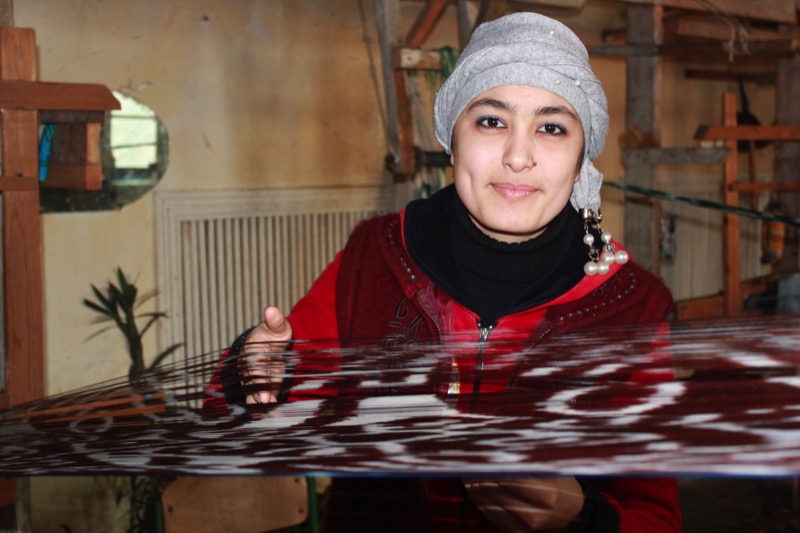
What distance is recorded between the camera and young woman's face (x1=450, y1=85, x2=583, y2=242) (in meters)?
1.42

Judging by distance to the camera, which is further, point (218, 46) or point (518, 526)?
point (218, 46)

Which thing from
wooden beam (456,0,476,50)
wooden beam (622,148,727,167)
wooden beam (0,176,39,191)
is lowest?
wooden beam (0,176,39,191)

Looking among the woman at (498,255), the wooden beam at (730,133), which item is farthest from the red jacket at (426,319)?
the wooden beam at (730,133)

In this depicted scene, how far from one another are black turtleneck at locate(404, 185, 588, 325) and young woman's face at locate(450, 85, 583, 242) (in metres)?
0.08

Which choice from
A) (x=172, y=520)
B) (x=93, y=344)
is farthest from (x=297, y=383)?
(x=93, y=344)

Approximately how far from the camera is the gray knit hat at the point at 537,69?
1.40m

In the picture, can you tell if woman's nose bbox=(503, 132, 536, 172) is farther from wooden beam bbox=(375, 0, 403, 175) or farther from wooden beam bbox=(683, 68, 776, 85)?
wooden beam bbox=(683, 68, 776, 85)

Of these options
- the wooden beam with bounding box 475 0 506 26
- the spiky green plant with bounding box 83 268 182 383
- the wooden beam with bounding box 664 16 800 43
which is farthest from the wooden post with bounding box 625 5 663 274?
the spiky green plant with bounding box 83 268 182 383

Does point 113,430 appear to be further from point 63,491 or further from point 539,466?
point 63,491

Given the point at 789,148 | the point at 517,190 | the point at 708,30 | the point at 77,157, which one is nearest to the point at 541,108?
the point at 517,190

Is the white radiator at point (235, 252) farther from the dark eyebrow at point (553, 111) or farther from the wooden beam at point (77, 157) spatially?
the dark eyebrow at point (553, 111)

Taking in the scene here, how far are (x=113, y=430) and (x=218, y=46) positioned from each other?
7.87 feet

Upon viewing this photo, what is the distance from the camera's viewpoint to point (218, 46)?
332 cm

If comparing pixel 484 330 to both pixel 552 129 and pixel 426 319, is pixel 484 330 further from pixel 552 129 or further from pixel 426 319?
pixel 552 129
